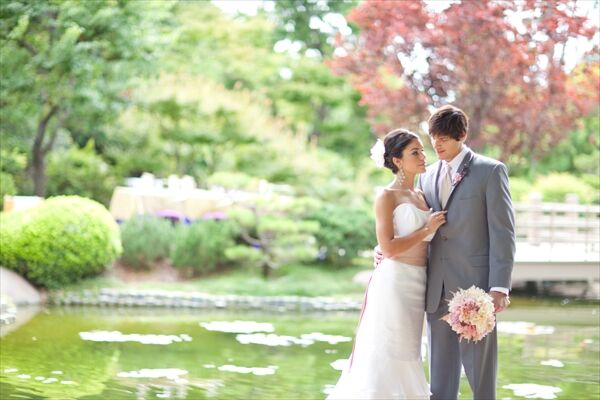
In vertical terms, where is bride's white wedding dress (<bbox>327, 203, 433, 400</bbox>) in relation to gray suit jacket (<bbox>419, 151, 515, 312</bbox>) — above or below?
below

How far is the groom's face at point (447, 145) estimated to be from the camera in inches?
177

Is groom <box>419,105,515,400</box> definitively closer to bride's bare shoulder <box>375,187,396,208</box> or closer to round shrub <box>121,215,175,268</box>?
bride's bare shoulder <box>375,187,396,208</box>

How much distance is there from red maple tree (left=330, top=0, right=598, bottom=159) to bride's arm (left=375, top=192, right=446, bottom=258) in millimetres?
7828

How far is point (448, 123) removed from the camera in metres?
4.46

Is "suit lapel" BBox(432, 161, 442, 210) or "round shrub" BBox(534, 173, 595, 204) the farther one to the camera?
"round shrub" BBox(534, 173, 595, 204)

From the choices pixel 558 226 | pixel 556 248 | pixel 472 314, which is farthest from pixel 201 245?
pixel 472 314

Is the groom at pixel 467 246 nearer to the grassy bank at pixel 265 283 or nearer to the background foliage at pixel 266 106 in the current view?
the grassy bank at pixel 265 283

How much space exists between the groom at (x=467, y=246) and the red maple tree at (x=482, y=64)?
7735mm

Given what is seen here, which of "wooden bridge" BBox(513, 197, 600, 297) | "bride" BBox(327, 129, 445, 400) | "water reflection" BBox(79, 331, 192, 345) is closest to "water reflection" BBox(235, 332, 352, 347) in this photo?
"water reflection" BBox(79, 331, 192, 345)

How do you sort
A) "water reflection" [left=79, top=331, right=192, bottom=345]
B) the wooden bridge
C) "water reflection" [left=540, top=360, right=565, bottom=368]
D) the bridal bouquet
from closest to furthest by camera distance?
the bridal bouquet
"water reflection" [left=540, top=360, right=565, bottom=368]
"water reflection" [left=79, top=331, right=192, bottom=345]
the wooden bridge

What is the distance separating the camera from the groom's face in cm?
451

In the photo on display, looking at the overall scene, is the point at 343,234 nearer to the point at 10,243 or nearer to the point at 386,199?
the point at 10,243

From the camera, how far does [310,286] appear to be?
39.2 ft

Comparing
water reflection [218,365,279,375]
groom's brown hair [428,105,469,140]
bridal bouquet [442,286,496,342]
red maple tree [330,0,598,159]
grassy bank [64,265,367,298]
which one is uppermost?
red maple tree [330,0,598,159]
